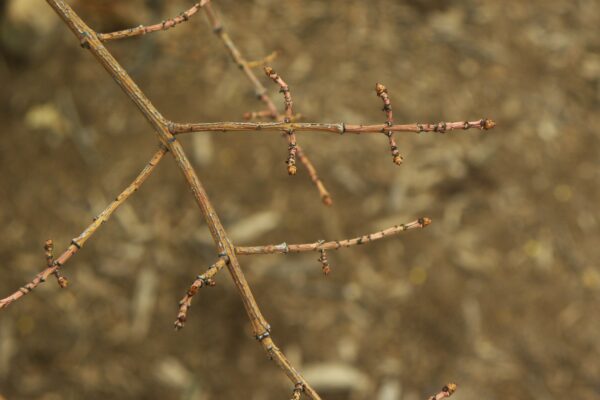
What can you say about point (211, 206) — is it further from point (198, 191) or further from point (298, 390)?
point (298, 390)

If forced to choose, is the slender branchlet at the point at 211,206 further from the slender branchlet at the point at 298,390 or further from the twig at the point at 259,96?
the twig at the point at 259,96

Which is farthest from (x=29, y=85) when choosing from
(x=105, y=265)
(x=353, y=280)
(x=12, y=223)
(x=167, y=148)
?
(x=167, y=148)

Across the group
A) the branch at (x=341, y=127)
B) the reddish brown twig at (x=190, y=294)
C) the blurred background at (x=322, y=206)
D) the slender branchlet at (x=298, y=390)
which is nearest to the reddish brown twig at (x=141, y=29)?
the branch at (x=341, y=127)

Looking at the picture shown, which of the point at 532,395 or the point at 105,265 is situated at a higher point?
the point at 105,265

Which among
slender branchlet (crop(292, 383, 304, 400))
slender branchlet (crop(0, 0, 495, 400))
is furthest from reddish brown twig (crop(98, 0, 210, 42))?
slender branchlet (crop(292, 383, 304, 400))

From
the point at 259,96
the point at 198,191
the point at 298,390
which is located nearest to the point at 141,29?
the point at 198,191

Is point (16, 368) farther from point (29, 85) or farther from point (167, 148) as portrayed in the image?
point (167, 148)
